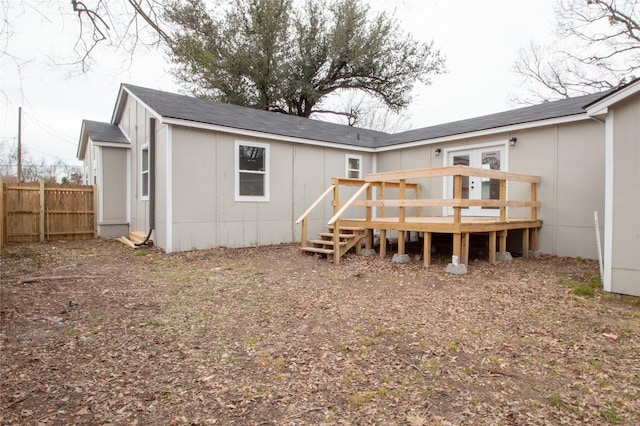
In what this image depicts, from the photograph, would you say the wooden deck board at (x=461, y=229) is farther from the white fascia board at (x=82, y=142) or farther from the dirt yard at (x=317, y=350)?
the white fascia board at (x=82, y=142)

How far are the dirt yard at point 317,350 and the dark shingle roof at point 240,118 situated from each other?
167 inches

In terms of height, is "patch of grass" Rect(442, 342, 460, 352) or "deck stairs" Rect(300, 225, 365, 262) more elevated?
"deck stairs" Rect(300, 225, 365, 262)

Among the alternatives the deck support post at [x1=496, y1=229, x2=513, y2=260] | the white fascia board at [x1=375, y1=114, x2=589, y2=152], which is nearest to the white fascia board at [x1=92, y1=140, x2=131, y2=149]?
the white fascia board at [x1=375, y1=114, x2=589, y2=152]

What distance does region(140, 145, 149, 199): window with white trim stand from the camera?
9.58m

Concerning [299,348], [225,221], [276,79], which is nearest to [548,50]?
[276,79]

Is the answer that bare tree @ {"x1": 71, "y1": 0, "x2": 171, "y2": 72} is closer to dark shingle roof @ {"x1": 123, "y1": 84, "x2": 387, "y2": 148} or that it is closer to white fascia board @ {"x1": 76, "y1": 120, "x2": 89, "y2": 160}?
dark shingle roof @ {"x1": 123, "y1": 84, "x2": 387, "y2": 148}

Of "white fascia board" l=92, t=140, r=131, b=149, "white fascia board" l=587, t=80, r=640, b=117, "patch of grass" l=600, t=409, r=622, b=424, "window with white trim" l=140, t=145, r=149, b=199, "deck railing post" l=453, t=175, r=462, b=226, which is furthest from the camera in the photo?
"white fascia board" l=92, t=140, r=131, b=149

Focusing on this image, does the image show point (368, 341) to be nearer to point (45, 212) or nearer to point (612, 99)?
point (612, 99)

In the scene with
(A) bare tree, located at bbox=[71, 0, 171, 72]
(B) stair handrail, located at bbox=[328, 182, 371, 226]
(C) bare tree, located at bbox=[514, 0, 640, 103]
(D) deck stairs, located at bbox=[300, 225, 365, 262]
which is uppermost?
(C) bare tree, located at bbox=[514, 0, 640, 103]

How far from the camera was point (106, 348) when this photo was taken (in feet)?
10.6

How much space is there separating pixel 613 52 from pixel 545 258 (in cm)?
1431

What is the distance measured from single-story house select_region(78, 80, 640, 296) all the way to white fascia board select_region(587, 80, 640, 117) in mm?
16

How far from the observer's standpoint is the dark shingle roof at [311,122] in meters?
7.95

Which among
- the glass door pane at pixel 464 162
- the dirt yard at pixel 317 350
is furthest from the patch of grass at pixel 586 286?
the glass door pane at pixel 464 162
